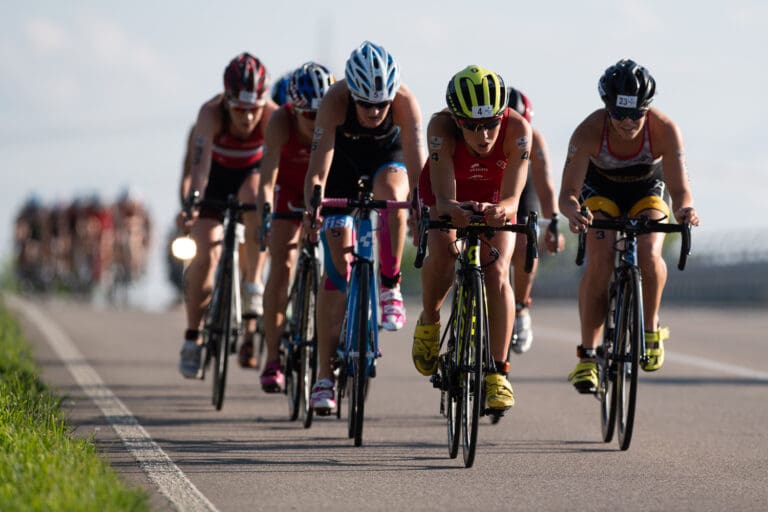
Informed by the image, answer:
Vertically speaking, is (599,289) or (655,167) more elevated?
(655,167)

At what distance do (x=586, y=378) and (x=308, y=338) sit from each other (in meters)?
1.98

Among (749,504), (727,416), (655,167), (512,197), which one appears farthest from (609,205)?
(749,504)

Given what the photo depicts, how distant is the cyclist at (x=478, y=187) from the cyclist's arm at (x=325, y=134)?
1.97 ft

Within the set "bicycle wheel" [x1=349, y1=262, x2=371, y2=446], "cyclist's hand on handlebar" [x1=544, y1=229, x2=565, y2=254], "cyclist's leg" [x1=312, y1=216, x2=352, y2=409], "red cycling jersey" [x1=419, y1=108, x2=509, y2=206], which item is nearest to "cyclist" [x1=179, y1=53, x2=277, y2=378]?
→ "cyclist's leg" [x1=312, y1=216, x2=352, y2=409]

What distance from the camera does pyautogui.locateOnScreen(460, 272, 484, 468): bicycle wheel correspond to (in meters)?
8.01

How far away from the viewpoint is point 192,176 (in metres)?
11.4

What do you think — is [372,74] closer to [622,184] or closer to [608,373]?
[622,184]

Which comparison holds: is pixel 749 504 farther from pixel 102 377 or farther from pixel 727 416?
pixel 102 377

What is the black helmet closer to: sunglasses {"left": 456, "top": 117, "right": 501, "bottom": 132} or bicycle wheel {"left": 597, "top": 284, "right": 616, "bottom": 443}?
sunglasses {"left": 456, "top": 117, "right": 501, "bottom": 132}

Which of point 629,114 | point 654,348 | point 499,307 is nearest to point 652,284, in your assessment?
point 654,348

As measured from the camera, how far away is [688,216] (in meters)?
8.84

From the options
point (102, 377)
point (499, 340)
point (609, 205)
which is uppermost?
point (609, 205)

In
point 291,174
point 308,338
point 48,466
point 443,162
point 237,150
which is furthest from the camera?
point 237,150

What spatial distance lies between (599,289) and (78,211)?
2873 centimetres
